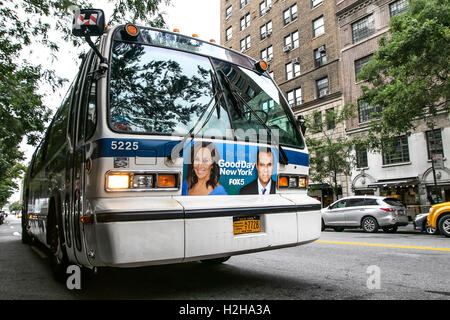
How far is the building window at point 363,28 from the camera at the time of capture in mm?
26594

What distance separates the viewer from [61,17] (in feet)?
26.4

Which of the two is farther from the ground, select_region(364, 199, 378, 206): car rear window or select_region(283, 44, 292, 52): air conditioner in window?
select_region(283, 44, 292, 52): air conditioner in window

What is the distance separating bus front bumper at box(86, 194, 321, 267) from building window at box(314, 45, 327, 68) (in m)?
29.3

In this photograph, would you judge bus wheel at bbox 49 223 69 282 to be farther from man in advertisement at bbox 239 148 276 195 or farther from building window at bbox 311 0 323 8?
building window at bbox 311 0 323 8

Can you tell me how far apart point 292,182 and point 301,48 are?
3092cm

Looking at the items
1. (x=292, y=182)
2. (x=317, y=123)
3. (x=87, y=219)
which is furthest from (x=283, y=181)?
(x=317, y=123)

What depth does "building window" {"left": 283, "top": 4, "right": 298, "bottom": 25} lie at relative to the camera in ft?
112

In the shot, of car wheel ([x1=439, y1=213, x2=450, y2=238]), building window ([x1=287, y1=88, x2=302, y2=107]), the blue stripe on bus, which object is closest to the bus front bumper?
the blue stripe on bus

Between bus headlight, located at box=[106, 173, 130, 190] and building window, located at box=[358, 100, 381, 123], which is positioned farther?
building window, located at box=[358, 100, 381, 123]

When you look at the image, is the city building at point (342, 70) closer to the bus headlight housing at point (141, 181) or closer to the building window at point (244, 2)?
the building window at point (244, 2)

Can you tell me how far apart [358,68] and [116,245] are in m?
27.9

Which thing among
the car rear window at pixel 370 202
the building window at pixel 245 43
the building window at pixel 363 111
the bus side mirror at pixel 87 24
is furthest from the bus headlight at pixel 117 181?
the building window at pixel 245 43

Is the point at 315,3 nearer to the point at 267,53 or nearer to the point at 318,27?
the point at 318,27

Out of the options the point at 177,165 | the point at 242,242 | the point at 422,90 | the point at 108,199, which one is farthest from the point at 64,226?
the point at 422,90
